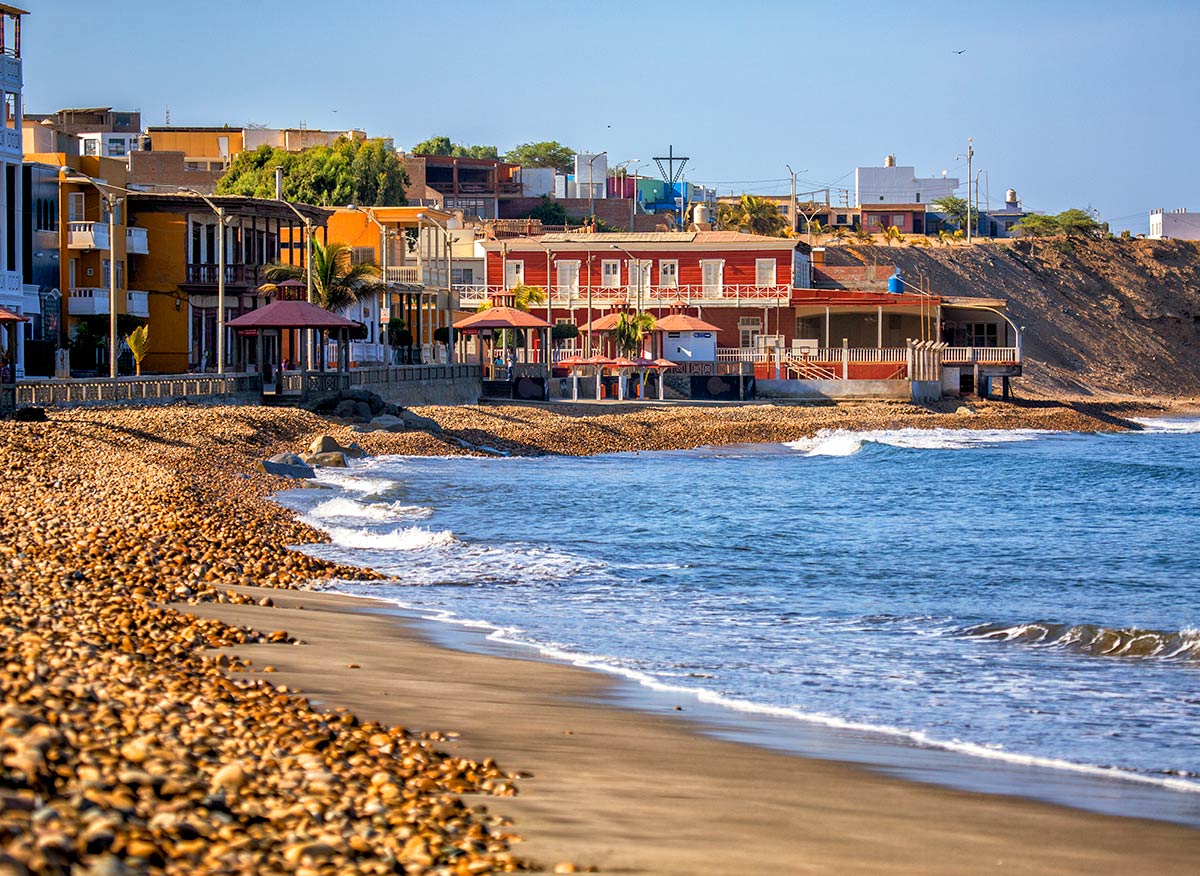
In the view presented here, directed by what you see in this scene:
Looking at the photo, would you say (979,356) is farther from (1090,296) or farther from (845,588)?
(1090,296)

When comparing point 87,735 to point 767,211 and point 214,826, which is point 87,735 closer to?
point 214,826

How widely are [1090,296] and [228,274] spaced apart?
79.6 meters

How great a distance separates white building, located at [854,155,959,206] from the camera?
13038cm

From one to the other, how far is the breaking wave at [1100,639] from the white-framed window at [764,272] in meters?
55.6

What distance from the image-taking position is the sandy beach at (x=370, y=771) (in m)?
5.82

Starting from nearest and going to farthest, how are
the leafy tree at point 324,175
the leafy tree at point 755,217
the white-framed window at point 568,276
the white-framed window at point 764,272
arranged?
the white-framed window at point 764,272 < the white-framed window at point 568,276 < the leafy tree at point 324,175 < the leafy tree at point 755,217

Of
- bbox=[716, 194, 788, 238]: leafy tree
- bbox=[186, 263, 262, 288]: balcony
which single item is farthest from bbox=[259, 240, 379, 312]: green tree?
bbox=[716, 194, 788, 238]: leafy tree

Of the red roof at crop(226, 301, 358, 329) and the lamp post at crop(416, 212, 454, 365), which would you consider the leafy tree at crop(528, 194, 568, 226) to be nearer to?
the lamp post at crop(416, 212, 454, 365)

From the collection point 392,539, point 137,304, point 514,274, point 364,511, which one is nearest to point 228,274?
point 137,304

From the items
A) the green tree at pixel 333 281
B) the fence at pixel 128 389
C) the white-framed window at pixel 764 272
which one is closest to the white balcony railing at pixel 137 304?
the green tree at pixel 333 281

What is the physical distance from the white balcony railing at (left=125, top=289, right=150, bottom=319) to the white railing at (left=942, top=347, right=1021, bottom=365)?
3219 centimetres

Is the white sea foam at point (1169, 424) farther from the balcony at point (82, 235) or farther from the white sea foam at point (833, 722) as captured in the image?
the white sea foam at point (833, 722)

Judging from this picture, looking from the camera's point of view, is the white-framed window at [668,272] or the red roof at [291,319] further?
the white-framed window at [668,272]

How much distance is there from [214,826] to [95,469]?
19.1 m
